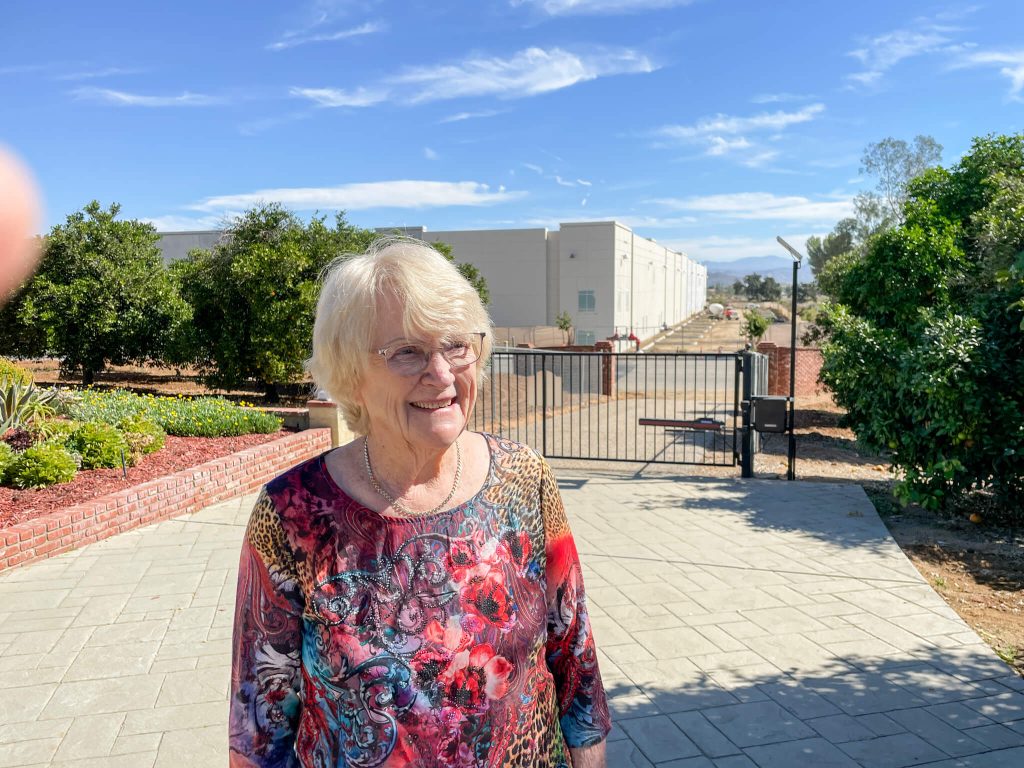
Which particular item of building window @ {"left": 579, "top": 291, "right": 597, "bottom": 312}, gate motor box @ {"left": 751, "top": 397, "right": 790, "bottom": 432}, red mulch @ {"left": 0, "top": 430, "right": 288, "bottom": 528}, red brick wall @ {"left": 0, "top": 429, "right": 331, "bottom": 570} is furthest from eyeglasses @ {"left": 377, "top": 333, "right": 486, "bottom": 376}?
building window @ {"left": 579, "top": 291, "right": 597, "bottom": 312}

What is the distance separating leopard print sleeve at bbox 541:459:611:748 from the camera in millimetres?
2053

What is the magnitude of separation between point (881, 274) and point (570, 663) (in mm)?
10011

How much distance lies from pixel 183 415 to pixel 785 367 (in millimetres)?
15459

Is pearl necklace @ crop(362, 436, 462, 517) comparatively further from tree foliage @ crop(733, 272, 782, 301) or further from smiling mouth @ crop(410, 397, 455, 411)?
tree foliage @ crop(733, 272, 782, 301)

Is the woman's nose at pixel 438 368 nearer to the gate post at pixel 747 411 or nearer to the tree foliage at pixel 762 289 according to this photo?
the gate post at pixel 747 411

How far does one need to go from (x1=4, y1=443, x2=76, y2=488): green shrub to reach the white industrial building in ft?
118

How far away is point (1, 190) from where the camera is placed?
41 cm

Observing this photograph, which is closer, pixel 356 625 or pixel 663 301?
pixel 356 625

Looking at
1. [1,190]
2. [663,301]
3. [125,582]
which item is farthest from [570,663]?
[663,301]

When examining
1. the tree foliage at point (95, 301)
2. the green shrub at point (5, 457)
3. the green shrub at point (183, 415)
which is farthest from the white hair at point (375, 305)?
the tree foliage at point (95, 301)

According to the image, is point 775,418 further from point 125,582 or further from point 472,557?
point 472,557

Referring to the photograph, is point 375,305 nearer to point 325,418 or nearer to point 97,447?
point 97,447

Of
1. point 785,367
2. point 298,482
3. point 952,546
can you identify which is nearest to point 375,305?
point 298,482

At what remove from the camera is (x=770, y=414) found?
9195mm
